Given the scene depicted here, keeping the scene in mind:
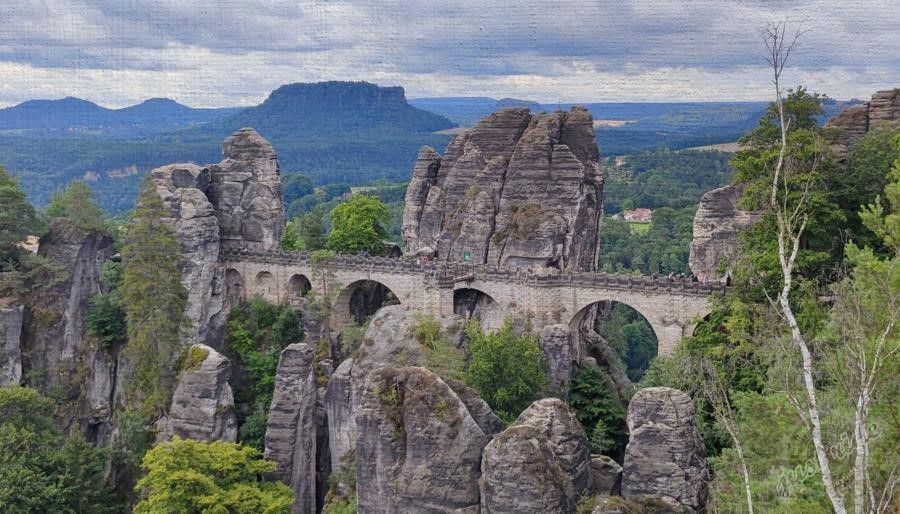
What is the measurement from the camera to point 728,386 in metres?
30.3

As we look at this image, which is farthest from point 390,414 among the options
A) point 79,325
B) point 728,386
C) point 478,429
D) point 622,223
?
point 622,223

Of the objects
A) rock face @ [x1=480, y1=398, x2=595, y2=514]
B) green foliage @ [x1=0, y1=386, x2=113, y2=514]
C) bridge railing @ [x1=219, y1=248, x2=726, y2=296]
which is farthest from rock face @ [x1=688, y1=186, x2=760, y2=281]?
green foliage @ [x1=0, y1=386, x2=113, y2=514]

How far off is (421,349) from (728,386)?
1204 centimetres

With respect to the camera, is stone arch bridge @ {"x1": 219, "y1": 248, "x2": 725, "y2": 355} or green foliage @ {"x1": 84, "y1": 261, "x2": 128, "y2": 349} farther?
green foliage @ {"x1": 84, "y1": 261, "x2": 128, "y2": 349}

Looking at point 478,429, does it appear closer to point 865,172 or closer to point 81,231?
point 865,172

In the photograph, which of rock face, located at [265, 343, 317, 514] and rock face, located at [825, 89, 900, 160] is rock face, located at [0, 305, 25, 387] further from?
rock face, located at [825, 89, 900, 160]

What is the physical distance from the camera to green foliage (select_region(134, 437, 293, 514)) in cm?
3219

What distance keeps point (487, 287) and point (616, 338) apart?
83.5ft

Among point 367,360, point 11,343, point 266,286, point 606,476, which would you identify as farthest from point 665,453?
point 11,343

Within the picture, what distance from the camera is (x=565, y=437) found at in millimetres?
25000

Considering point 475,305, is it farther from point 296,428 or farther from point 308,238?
point 308,238

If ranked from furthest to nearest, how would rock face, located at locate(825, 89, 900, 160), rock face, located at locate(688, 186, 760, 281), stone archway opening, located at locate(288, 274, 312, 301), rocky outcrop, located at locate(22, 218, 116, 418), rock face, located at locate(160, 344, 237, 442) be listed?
stone archway opening, located at locate(288, 274, 312, 301)
rocky outcrop, located at locate(22, 218, 116, 418)
rock face, located at locate(688, 186, 760, 281)
rock face, located at locate(160, 344, 237, 442)
rock face, located at locate(825, 89, 900, 160)

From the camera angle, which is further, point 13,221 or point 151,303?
point 13,221

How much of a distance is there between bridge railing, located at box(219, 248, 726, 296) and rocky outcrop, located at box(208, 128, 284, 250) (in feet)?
4.12
